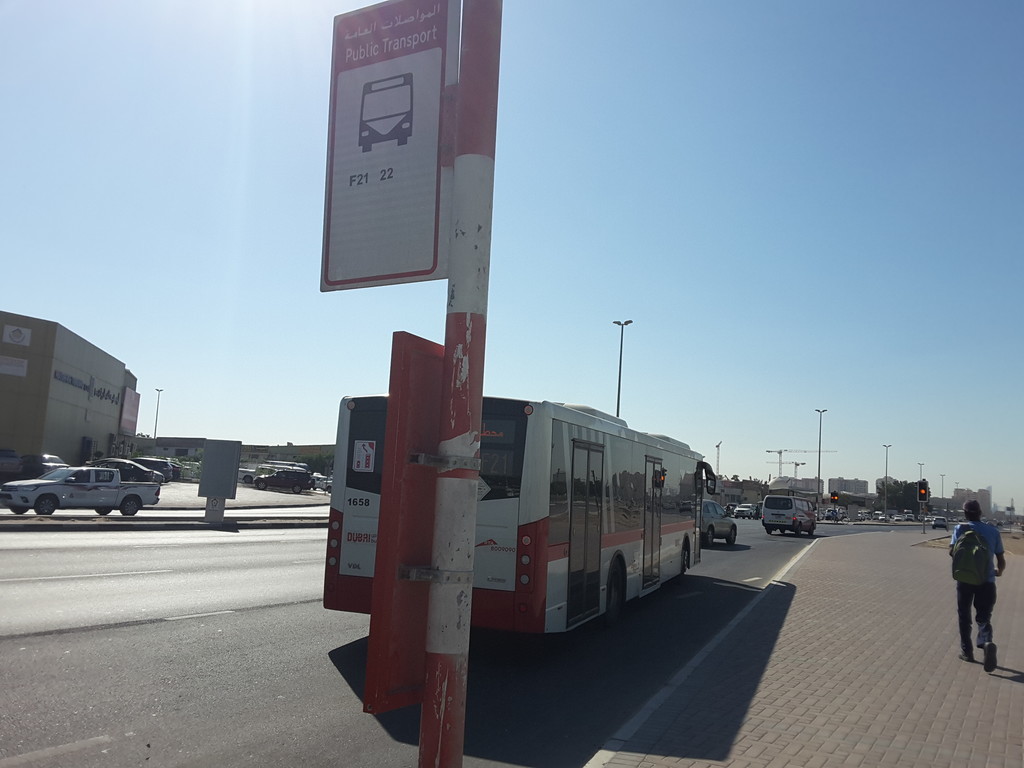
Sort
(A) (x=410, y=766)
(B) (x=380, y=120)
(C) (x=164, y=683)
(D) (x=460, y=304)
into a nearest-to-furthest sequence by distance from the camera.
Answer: (D) (x=460, y=304) → (B) (x=380, y=120) → (A) (x=410, y=766) → (C) (x=164, y=683)

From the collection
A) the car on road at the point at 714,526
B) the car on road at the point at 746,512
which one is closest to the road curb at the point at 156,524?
the car on road at the point at 714,526

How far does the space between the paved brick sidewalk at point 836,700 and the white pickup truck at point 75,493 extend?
22056 mm

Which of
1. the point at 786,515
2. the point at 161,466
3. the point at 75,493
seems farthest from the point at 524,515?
the point at 161,466

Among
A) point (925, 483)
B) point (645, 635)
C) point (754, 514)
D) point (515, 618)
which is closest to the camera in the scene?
point (515, 618)

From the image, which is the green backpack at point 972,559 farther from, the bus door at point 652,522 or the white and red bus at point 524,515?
the bus door at point 652,522

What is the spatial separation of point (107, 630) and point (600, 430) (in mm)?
6205

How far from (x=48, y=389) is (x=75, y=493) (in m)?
30.4

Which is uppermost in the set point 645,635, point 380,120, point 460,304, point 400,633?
point 380,120

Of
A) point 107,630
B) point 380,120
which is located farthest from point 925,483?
point 380,120

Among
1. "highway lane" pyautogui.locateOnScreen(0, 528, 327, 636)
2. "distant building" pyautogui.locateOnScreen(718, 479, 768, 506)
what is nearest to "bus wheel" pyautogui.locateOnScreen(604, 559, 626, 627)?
"highway lane" pyautogui.locateOnScreen(0, 528, 327, 636)

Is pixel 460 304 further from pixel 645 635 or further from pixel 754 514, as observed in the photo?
pixel 754 514

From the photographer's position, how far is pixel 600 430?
10898 millimetres

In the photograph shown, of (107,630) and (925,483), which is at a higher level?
(925,483)

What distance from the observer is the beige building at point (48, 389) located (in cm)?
5134
